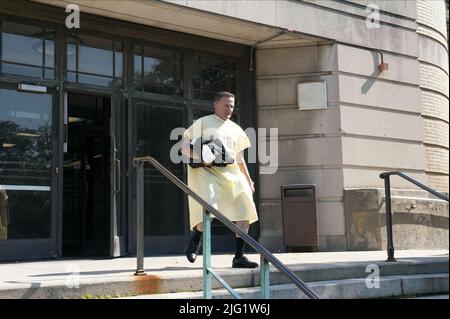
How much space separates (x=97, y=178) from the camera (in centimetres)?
999

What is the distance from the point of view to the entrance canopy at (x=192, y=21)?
7.81 m

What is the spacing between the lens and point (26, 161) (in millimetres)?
7504

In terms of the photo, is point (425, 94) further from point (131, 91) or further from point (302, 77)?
point (131, 91)

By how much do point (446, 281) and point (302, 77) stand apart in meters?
4.24

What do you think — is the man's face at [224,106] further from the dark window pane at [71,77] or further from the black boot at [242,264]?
the dark window pane at [71,77]

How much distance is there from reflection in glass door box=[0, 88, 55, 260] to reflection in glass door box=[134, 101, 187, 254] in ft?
4.48

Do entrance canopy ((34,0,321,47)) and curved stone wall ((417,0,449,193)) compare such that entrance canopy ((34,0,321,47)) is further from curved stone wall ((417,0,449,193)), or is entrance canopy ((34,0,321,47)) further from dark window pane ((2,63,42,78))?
curved stone wall ((417,0,449,193))

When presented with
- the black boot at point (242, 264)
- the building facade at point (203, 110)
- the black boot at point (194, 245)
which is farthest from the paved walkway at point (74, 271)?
the building facade at point (203, 110)

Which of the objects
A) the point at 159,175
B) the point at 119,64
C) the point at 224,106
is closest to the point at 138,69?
the point at 119,64

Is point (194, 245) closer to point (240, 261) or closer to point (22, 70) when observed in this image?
point (240, 261)

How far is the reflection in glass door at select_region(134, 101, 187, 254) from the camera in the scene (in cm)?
841

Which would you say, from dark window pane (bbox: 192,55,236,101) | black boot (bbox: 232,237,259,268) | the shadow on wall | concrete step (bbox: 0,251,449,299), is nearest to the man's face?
black boot (bbox: 232,237,259,268)

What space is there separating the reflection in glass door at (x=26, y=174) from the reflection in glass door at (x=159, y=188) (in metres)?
1.37
